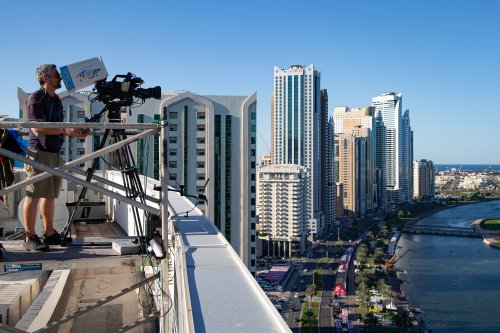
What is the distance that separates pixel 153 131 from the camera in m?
1.19

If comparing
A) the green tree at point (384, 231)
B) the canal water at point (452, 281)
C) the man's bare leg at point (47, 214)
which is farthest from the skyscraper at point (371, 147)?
the man's bare leg at point (47, 214)

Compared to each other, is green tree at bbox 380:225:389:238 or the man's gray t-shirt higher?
the man's gray t-shirt

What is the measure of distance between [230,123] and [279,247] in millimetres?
11796

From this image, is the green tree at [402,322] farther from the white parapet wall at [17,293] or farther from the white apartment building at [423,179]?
the white apartment building at [423,179]

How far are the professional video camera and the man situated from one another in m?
0.15

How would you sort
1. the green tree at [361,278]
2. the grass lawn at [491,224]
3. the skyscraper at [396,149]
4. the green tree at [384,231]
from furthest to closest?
1. the skyscraper at [396,149]
2. the grass lawn at [491,224]
3. the green tree at [384,231]
4. the green tree at [361,278]

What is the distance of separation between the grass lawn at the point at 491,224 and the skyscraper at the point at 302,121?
9825 millimetres

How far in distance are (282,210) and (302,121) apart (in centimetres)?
603

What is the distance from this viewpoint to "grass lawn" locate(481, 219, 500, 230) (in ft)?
92.9

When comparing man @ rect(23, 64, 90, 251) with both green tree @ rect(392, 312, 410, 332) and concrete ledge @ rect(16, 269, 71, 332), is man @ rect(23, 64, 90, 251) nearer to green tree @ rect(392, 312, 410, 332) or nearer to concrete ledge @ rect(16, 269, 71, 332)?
concrete ledge @ rect(16, 269, 71, 332)

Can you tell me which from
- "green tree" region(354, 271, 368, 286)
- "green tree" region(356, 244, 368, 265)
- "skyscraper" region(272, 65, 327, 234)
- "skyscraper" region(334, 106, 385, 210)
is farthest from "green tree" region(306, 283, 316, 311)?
"skyscraper" region(334, 106, 385, 210)

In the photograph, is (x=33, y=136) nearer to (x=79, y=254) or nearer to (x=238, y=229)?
(x=79, y=254)

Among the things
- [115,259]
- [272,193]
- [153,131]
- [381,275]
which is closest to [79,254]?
[115,259]

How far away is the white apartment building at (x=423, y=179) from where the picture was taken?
4381cm
